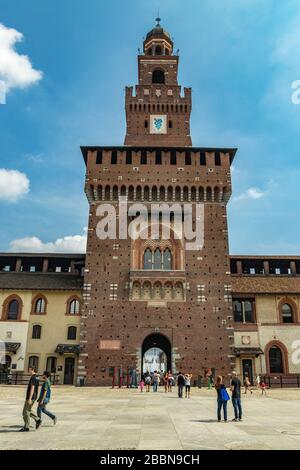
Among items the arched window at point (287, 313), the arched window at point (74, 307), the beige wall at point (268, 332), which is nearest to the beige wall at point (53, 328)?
the arched window at point (74, 307)

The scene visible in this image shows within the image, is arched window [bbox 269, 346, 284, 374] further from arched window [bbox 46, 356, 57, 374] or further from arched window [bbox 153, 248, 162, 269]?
arched window [bbox 46, 356, 57, 374]

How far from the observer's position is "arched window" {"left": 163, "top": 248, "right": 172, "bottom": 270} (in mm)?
39469

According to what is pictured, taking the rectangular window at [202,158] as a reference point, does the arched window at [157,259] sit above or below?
below

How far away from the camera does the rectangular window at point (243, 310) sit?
4090 centimetres

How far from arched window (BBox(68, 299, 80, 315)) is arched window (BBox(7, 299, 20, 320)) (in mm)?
5544

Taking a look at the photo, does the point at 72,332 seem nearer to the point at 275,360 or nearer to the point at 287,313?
the point at 275,360

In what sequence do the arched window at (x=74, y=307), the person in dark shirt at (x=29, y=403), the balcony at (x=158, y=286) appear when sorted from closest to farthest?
the person in dark shirt at (x=29, y=403)
the balcony at (x=158, y=286)
the arched window at (x=74, y=307)

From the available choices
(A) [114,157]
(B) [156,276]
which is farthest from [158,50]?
(B) [156,276]

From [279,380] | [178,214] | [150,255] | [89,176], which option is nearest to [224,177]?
[178,214]

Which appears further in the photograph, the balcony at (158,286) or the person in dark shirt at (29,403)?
the balcony at (158,286)

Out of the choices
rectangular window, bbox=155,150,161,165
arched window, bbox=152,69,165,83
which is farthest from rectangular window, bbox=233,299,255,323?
arched window, bbox=152,69,165,83

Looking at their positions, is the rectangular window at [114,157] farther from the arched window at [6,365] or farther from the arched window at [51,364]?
the arched window at [6,365]

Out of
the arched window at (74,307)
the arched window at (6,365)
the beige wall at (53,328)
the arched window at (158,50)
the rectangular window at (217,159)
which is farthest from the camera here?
the arched window at (158,50)

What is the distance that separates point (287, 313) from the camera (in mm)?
41156
